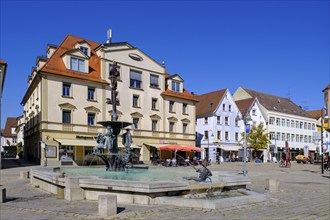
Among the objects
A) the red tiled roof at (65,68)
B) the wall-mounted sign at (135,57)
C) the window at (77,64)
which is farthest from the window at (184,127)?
the window at (77,64)

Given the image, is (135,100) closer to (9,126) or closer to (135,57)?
(135,57)

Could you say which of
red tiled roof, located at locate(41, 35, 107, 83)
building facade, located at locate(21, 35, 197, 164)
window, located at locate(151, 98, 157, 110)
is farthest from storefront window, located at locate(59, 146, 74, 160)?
window, located at locate(151, 98, 157, 110)

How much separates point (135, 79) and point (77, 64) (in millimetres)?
7913

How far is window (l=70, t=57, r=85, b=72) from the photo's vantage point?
3975 centimetres

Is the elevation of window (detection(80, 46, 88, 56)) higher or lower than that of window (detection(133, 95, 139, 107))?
higher

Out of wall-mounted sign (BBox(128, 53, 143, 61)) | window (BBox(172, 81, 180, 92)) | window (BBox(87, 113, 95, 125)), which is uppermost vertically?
wall-mounted sign (BBox(128, 53, 143, 61))

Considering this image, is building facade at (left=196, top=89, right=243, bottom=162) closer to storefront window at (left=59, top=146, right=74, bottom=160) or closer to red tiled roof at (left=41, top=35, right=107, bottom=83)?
red tiled roof at (left=41, top=35, right=107, bottom=83)

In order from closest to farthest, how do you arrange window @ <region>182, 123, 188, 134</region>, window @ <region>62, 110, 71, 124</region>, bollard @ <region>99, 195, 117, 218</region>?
bollard @ <region>99, 195, 117, 218</region>, window @ <region>62, 110, 71, 124</region>, window @ <region>182, 123, 188, 134</region>

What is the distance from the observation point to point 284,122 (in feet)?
239

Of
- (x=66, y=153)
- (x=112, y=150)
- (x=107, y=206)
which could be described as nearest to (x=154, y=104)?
(x=66, y=153)

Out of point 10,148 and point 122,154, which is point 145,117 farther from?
point 10,148

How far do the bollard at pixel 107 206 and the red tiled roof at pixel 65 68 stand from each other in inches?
1184

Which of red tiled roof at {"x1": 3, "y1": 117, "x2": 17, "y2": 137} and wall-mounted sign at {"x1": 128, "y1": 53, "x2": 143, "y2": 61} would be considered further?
red tiled roof at {"x1": 3, "y1": 117, "x2": 17, "y2": 137}

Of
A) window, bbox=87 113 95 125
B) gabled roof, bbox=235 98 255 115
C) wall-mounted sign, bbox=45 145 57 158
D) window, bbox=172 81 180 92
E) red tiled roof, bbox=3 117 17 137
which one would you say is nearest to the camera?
wall-mounted sign, bbox=45 145 57 158
